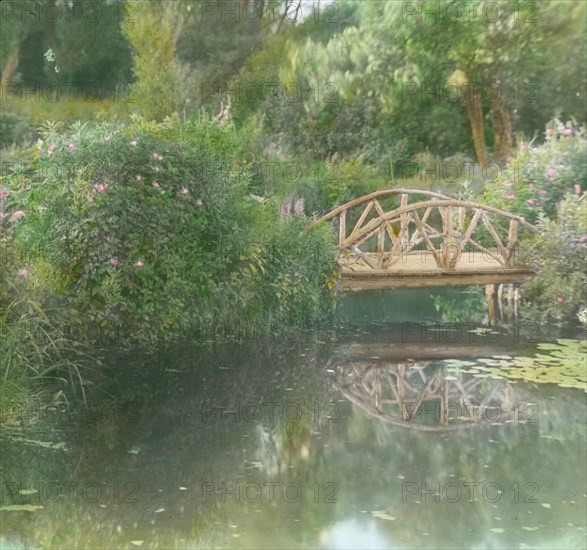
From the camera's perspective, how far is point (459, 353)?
9.09m

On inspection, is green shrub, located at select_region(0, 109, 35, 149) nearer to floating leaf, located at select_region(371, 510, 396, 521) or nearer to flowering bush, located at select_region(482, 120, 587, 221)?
flowering bush, located at select_region(482, 120, 587, 221)

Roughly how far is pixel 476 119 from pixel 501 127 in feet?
2.08

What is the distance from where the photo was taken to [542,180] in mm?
13211

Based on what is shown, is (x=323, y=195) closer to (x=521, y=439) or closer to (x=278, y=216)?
(x=278, y=216)

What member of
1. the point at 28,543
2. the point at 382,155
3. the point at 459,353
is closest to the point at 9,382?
the point at 28,543

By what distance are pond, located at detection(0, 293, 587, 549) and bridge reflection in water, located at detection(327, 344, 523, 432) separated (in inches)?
1.1

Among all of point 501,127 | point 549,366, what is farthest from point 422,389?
point 501,127

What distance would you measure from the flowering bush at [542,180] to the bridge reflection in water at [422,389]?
14.6 ft

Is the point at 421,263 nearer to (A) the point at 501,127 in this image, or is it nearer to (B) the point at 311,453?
(B) the point at 311,453

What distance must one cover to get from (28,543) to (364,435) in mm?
2715

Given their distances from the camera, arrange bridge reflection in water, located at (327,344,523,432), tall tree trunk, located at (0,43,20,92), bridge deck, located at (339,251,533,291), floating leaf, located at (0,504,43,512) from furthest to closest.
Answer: tall tree trunk, located at (0,43,20,92) → bridge deck, located at (339,251,533,291) → bridge reflection in water, located at (327,344,523,432) → floating leaf, located at (0,504,43,512)

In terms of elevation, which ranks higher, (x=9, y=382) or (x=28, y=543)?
(x=9, y=382)

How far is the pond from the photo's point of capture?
15.7ft

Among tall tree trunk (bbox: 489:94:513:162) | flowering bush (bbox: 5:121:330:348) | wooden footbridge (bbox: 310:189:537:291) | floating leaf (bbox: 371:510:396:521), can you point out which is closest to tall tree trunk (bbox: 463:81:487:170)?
tall tree trunk (bbox: 489:94:513:162)
